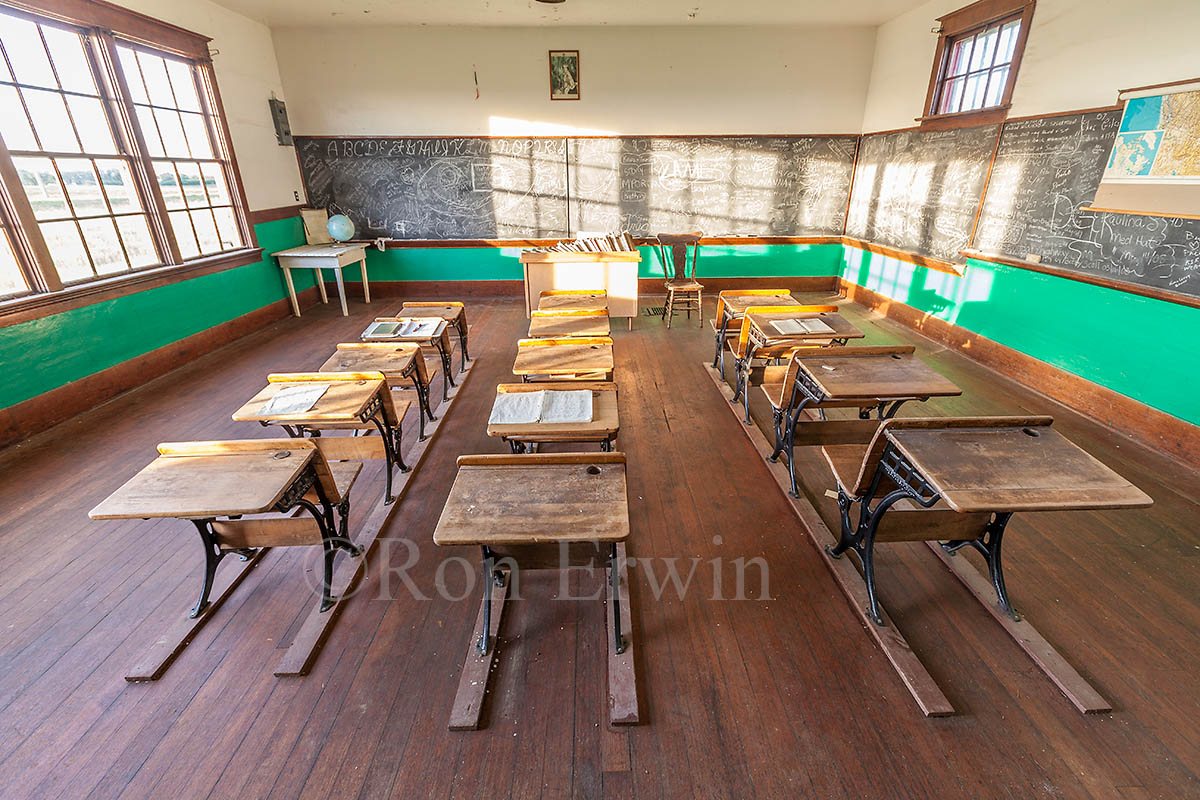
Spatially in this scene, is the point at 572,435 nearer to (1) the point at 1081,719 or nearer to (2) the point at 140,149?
(1) the point at 1081,719

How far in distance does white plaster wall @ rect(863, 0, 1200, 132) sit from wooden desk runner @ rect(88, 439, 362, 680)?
520 centimetres

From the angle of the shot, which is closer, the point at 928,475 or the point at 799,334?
the point at 928,475

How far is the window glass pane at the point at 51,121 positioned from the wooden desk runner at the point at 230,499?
3561 mm

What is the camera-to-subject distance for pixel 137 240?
14.6 ft

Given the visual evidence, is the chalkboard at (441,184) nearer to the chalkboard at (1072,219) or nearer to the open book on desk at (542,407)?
the chalkboard at (1072,219)

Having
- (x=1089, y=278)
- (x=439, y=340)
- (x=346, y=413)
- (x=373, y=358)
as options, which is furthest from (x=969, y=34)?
(x=346, y=413)

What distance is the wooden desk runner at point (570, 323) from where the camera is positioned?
3.51 m

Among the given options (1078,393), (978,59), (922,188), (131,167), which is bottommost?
(1078,393)

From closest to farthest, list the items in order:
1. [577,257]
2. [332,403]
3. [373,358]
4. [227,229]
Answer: [332,403] → [373,358] → [227,229] → [577,257]

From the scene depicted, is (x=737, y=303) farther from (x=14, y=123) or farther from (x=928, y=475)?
(x=14, y=123)

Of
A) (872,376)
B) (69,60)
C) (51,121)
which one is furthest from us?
(69,60)

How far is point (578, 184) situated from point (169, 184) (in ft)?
14.1

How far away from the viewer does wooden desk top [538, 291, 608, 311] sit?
4.21 m

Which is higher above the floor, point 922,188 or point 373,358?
point 922,188
